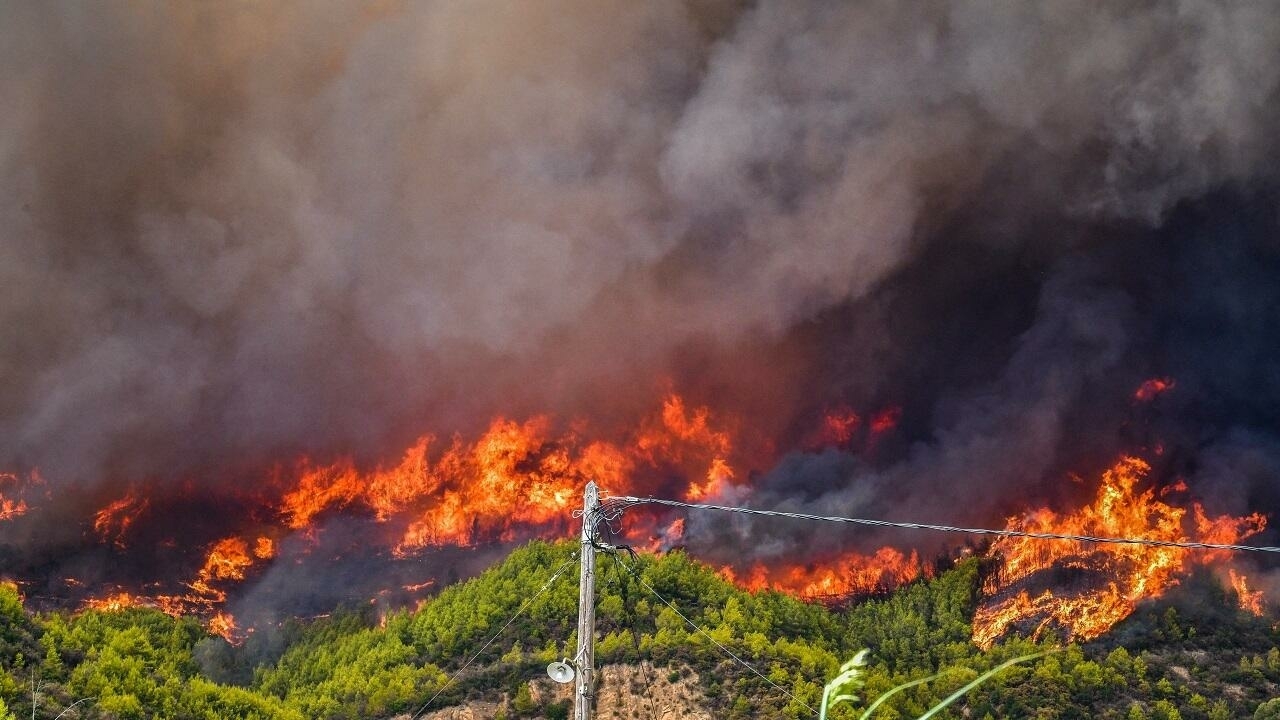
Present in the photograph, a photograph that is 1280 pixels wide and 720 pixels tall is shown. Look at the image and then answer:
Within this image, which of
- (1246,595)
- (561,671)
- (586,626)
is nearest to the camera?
(586,626)

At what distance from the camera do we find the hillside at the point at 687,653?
85.4m

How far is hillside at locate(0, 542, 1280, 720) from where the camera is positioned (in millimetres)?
85375

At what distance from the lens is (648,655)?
303 feet

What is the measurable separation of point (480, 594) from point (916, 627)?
1888 inches

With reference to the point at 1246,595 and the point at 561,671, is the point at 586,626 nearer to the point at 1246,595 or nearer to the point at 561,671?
the point at 561,671

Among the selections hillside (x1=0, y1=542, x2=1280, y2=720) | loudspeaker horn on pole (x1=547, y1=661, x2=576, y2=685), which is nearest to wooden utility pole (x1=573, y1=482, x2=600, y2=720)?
loudspeaker horn on pole (x1=547, y1=661, x2=576, y2=685)

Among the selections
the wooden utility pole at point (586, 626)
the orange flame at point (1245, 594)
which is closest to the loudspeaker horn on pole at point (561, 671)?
the wooden utility pole at point (586, 626)

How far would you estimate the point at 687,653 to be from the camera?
305 feet

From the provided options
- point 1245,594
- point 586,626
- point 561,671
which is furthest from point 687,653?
point 586,626

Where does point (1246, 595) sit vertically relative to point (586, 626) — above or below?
above

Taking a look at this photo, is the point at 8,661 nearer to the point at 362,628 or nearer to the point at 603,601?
the point at 362,628

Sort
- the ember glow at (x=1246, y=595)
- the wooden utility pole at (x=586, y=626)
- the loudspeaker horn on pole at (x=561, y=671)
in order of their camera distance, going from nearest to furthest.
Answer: the wooden utility pole at (x=586, y=626) → the loudspeaker horn on pole at (x=561, y=671) → the ember glow at (x=1246, y=595)

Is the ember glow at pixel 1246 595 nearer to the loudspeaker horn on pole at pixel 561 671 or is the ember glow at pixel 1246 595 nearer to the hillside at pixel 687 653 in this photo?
the hillside at pixel 687 653

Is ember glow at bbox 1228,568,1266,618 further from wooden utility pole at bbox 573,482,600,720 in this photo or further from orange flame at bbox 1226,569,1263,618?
wooden utility pole at bbox 573,482,600,720
